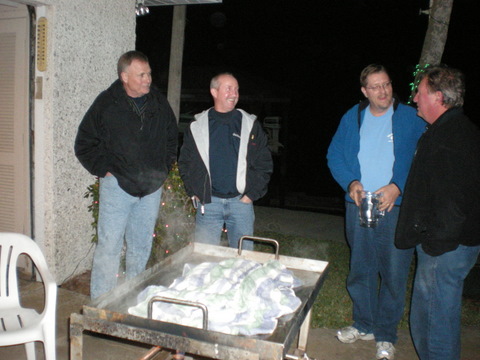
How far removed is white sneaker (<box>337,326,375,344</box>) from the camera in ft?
12.0

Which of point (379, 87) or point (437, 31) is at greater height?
point (437, 31)

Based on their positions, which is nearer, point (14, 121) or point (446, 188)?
point (446, 188)

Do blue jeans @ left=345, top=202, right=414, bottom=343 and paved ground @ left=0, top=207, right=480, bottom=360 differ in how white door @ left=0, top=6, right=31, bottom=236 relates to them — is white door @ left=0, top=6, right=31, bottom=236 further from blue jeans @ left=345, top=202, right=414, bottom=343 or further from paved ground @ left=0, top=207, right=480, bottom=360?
blue jeans @ left=345, top=202, right=414, bottom=343

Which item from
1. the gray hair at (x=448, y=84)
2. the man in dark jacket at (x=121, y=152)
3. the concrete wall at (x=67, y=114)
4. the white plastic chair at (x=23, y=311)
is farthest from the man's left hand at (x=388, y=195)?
the concrete wall at (x=67, y=114)

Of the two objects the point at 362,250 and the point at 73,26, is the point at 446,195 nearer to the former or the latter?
the point at 362,250

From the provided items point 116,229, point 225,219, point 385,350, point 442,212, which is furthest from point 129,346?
point 442,212

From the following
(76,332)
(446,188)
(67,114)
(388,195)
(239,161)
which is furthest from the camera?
(67,114)

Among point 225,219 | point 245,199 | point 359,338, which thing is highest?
point 245,199

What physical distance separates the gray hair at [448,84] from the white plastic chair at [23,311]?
8.96 ft

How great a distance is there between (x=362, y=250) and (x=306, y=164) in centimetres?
1794

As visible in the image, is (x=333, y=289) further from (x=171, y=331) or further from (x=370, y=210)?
(x=171, y=331)

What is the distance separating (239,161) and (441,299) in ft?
6.29

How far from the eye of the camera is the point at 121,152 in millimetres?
3660

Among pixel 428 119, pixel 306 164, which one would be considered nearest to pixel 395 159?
pixel 428 119
